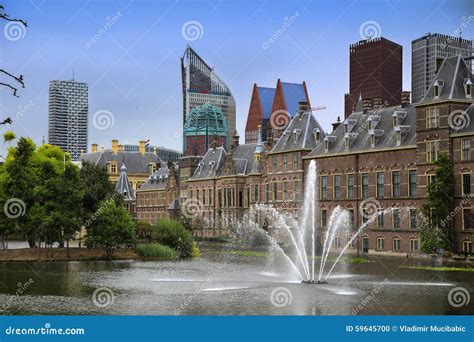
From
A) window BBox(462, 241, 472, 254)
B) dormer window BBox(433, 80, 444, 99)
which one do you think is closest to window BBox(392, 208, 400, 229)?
window BBox(462, 241, 472, 254)

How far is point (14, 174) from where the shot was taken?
63.0 m

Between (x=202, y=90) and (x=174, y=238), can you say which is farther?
(x=202, y=90)

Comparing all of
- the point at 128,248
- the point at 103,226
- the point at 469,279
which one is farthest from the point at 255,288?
the point at 128,248

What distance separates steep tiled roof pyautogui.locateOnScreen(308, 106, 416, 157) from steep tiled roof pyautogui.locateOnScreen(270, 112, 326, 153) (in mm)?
2377

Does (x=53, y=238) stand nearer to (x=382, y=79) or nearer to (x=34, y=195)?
(x=34, y=195)

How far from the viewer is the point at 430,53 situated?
81.8 metres

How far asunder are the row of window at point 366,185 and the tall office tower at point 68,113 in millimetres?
22648

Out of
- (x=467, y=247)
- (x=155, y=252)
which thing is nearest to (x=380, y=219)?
(x=467, y=247)

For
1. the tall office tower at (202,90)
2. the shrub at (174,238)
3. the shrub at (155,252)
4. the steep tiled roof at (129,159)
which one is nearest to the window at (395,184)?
the shrub at (174,238)

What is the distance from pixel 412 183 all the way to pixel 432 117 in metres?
6.14

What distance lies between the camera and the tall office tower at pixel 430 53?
68.3 m

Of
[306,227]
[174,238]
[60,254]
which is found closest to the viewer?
[60,254]

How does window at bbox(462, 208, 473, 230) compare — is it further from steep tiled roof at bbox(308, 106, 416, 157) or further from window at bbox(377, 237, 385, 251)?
window at bbox(377, 237, 385, 251)

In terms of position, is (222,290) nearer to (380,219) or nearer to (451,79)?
(451,79)
